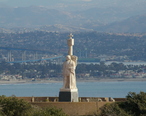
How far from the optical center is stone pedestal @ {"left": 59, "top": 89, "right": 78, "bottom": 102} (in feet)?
72.6

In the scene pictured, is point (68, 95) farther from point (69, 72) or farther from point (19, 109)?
point (19, 109)

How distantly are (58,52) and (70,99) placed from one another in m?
151

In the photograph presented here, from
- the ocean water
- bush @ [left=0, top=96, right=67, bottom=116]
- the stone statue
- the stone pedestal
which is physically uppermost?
the ocean water

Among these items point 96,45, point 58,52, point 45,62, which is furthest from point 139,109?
point 96,45

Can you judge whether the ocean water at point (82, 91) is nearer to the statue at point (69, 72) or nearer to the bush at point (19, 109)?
the statue at point (69, 72)

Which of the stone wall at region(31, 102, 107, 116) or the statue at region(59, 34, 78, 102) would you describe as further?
the statue at region(59, 34, 78, 102)

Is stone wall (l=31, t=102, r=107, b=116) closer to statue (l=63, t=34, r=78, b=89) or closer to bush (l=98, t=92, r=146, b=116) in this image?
bush (l=98, t=92, r=146, b=116)

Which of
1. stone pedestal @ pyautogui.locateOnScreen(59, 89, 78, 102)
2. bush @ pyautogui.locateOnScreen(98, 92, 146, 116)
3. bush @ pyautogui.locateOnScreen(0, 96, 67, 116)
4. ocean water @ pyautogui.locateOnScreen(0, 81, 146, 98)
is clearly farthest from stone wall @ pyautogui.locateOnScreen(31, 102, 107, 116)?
ocean water @ pyautogui.locateOnScreen(0, 81, 146, 98)

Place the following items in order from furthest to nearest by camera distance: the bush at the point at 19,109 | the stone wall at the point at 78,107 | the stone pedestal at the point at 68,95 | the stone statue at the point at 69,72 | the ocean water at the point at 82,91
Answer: the ocean water at the point at 82,91, the stone statue at the point at 69,72, the stone pedestal at the point at 68,95, the stone wall at the point at 78,107, the bush at the point at 19,109

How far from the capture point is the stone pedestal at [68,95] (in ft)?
72.6

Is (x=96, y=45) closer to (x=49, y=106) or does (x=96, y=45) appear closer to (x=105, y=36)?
(x=105, y=36)

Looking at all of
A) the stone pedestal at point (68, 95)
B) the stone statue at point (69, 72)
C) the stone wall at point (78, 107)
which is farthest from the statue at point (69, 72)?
the stone wall at point (78, 107)

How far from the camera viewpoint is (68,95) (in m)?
Answer: 22.2

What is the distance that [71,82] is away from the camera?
22375 mm
